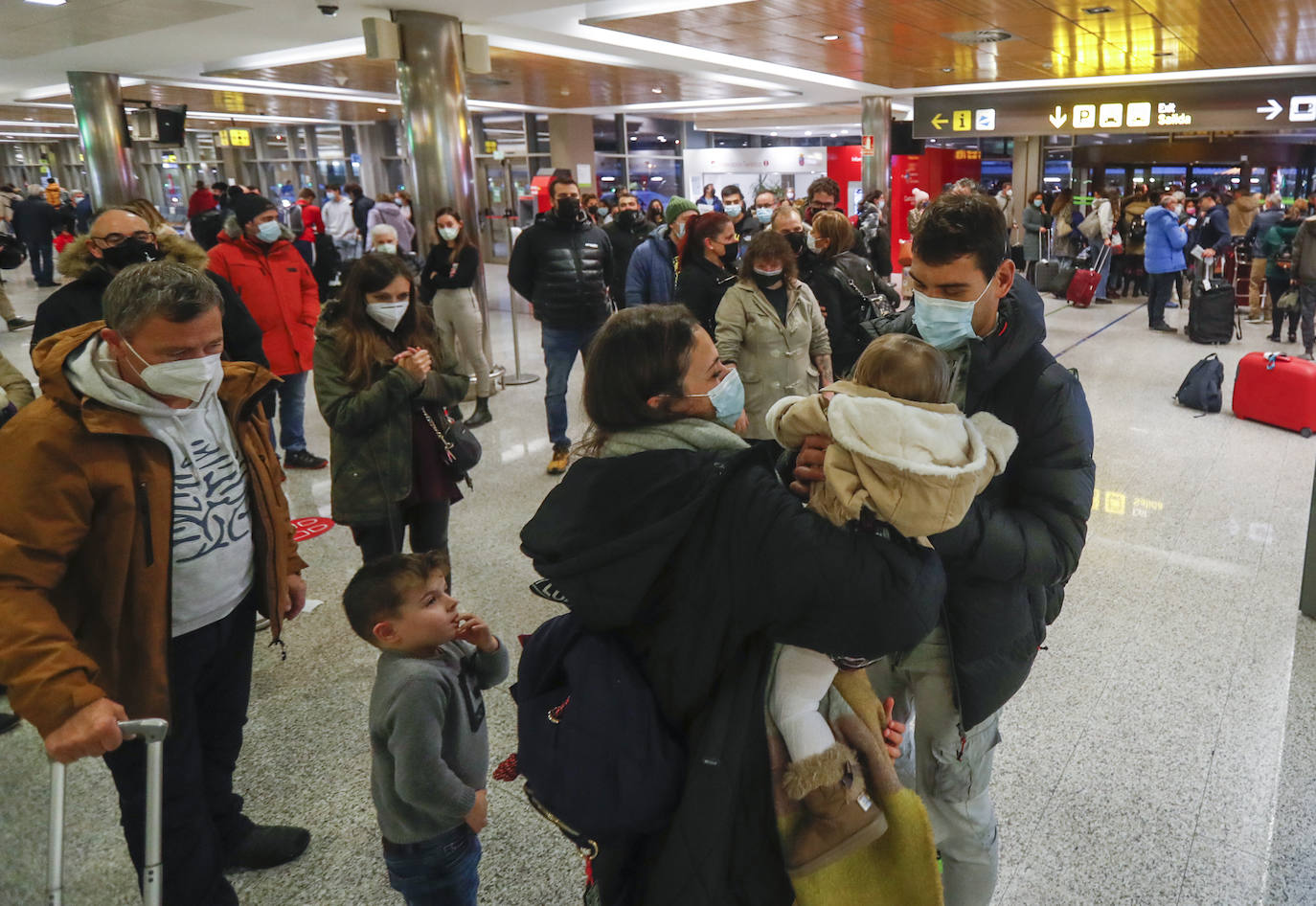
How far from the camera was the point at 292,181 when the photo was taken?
2366cm

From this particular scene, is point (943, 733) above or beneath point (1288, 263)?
beneath

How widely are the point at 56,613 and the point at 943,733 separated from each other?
5.45 ft

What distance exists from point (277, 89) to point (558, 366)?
11.0m

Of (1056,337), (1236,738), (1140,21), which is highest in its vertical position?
(1140,21)

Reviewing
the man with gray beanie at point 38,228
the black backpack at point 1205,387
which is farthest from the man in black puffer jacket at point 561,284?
the man with gray beanie at point 38,228

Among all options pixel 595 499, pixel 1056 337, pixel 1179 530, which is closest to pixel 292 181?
pixel 1056 337

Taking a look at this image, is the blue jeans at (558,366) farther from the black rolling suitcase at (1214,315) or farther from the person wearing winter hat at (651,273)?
the black rolling suitcase at (1214,315)

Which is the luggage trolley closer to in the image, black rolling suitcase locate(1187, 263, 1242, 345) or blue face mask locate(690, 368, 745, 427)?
blue face mask locate(690, 368, 745, 427)

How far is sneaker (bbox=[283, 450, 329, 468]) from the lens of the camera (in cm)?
564

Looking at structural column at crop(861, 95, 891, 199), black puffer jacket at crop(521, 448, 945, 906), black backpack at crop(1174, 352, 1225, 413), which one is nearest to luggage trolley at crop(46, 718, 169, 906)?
black puffer jacket at crop(521, 448, 945, 906)

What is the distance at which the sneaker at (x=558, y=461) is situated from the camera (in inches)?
213

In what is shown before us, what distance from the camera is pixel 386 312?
2.90 m

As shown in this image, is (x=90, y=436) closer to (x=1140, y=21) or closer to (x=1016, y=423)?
(x=1016, y=423)

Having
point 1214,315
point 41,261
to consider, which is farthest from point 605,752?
point 41,261
